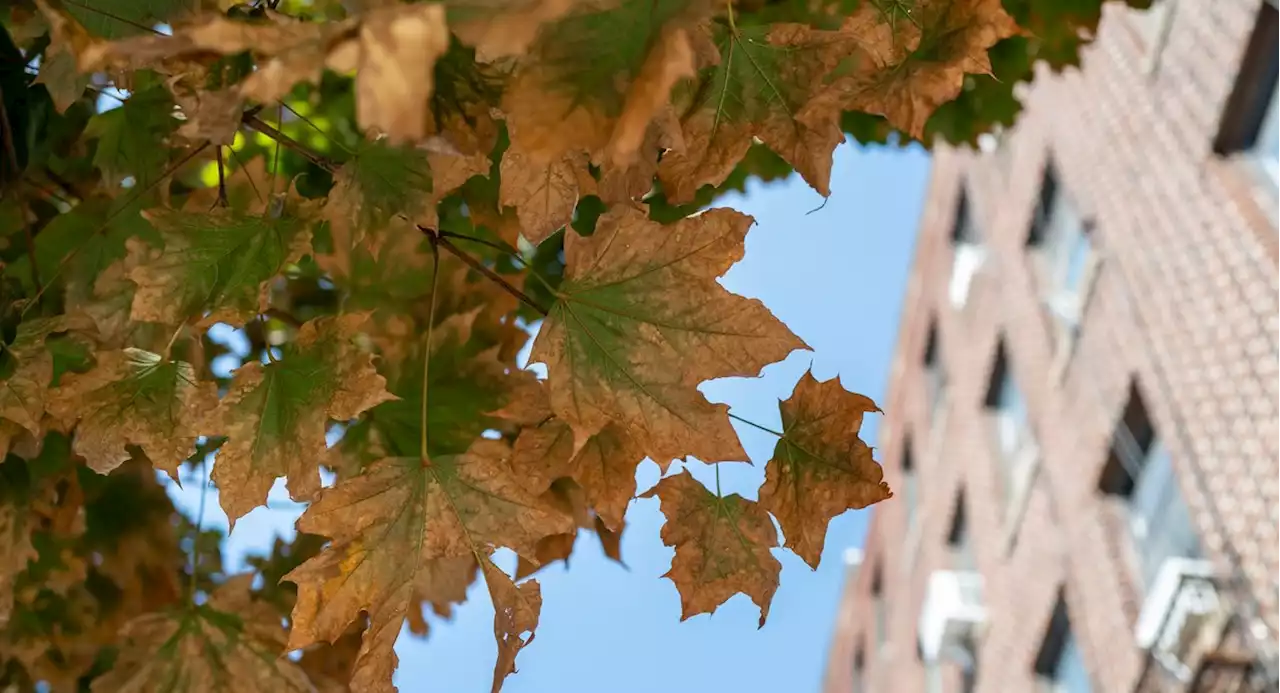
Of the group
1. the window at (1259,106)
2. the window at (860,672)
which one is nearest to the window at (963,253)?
the window at (1259,106)

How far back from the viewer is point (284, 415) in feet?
4.37

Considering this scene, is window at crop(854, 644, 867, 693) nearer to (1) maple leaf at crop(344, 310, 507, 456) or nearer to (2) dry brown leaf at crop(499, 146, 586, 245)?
(1) maple leaf at crop(344, 310, 507, 456)

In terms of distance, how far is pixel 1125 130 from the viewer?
6.59 meters

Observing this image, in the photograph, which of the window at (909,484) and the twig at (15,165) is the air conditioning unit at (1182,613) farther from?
the window at (909,484)

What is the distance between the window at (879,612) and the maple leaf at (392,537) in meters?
12.3

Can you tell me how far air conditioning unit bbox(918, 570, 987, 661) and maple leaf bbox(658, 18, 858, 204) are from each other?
7954mm

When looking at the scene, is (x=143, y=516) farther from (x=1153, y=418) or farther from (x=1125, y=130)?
(x=1125, y=130)

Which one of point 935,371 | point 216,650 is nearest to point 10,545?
point 216,650

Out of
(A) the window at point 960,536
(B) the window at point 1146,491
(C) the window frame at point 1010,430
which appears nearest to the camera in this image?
(B) the window at point 1146,491

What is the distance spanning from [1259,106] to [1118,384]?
1.85m

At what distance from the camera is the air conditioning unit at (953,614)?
859 centimetres

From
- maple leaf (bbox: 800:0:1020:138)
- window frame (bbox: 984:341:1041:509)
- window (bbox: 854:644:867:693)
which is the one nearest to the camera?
maple leaf (bbox: 800:0:1020:138)

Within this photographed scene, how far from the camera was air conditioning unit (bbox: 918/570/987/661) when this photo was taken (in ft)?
28.2

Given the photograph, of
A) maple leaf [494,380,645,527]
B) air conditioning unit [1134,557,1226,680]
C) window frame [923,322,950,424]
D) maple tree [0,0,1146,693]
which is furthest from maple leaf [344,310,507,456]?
window frame [923,322,950,424]
